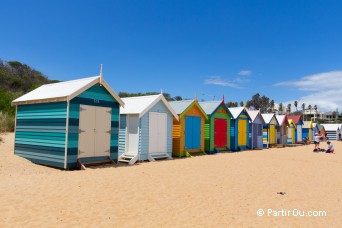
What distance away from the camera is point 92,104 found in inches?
465

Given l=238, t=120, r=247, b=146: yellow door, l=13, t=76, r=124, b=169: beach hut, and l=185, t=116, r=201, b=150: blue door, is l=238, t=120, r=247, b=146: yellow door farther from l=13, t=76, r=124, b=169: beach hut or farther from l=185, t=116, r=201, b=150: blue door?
l=13, t=76, r=124, b=169: beach hut

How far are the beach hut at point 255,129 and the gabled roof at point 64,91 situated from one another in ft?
50.5

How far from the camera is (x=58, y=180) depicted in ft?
28.4

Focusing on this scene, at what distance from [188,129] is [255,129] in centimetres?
1056

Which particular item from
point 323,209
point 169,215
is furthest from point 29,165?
Answer: point 323,209

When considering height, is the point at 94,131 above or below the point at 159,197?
above

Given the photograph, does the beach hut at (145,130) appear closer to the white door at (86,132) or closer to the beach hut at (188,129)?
the beach hut at (188,129)

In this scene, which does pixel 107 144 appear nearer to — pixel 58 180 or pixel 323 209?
pixel 58 180

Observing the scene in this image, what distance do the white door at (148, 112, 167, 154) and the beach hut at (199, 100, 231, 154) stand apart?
4.86m

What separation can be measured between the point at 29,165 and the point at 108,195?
5.83 m

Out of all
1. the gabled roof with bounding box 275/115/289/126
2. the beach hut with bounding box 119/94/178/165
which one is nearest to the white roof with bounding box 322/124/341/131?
the gabled roof with bounding box 275/115/289/126

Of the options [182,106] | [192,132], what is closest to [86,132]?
[182,106]

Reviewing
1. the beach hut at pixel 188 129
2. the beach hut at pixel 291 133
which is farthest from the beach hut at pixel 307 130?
the beach hut at pixel 188 129

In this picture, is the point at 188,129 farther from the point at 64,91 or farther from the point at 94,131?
the point at 64,91
